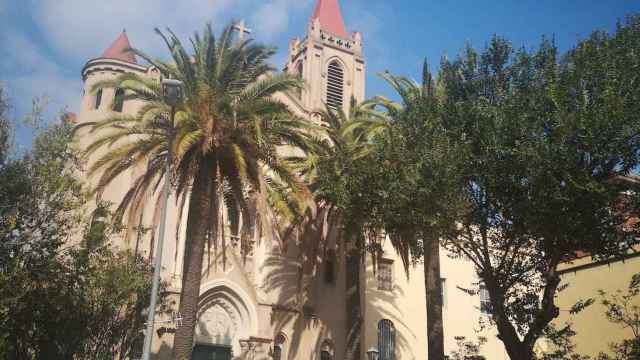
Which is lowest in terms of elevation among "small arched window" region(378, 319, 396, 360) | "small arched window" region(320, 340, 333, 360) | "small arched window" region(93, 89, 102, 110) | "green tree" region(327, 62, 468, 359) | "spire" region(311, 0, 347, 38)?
"small arched window" region(320, 340, 333, 360)

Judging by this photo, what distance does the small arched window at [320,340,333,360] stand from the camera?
87.5 feet

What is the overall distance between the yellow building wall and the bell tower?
55.3 ft

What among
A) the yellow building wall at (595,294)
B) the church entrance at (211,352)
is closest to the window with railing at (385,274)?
the yellow building wall at (595,294)

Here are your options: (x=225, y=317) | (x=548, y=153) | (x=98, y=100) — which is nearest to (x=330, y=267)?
(x=225, y=317)

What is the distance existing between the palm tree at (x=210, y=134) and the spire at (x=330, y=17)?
25459mm

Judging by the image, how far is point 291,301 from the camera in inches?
1027

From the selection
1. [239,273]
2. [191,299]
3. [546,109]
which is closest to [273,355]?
[239,273]

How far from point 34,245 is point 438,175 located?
35.1 ft

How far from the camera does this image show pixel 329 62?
136 ft

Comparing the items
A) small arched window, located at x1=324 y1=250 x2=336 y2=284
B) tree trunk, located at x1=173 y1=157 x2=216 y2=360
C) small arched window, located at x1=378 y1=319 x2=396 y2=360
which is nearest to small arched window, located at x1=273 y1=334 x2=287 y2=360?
small arched window, located at x1=324 y1=250 x2=336 y2=284

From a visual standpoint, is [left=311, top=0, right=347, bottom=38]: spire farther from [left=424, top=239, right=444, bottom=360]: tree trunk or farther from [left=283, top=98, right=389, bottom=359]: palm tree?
[left=424, top=239, right=444, bottom=360]: tree trunk

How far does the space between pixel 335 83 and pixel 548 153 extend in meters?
27.1

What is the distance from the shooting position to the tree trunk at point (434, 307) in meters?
20.0

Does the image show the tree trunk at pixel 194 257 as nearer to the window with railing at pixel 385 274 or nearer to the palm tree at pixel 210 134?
the palm tree at pixel 210 134
